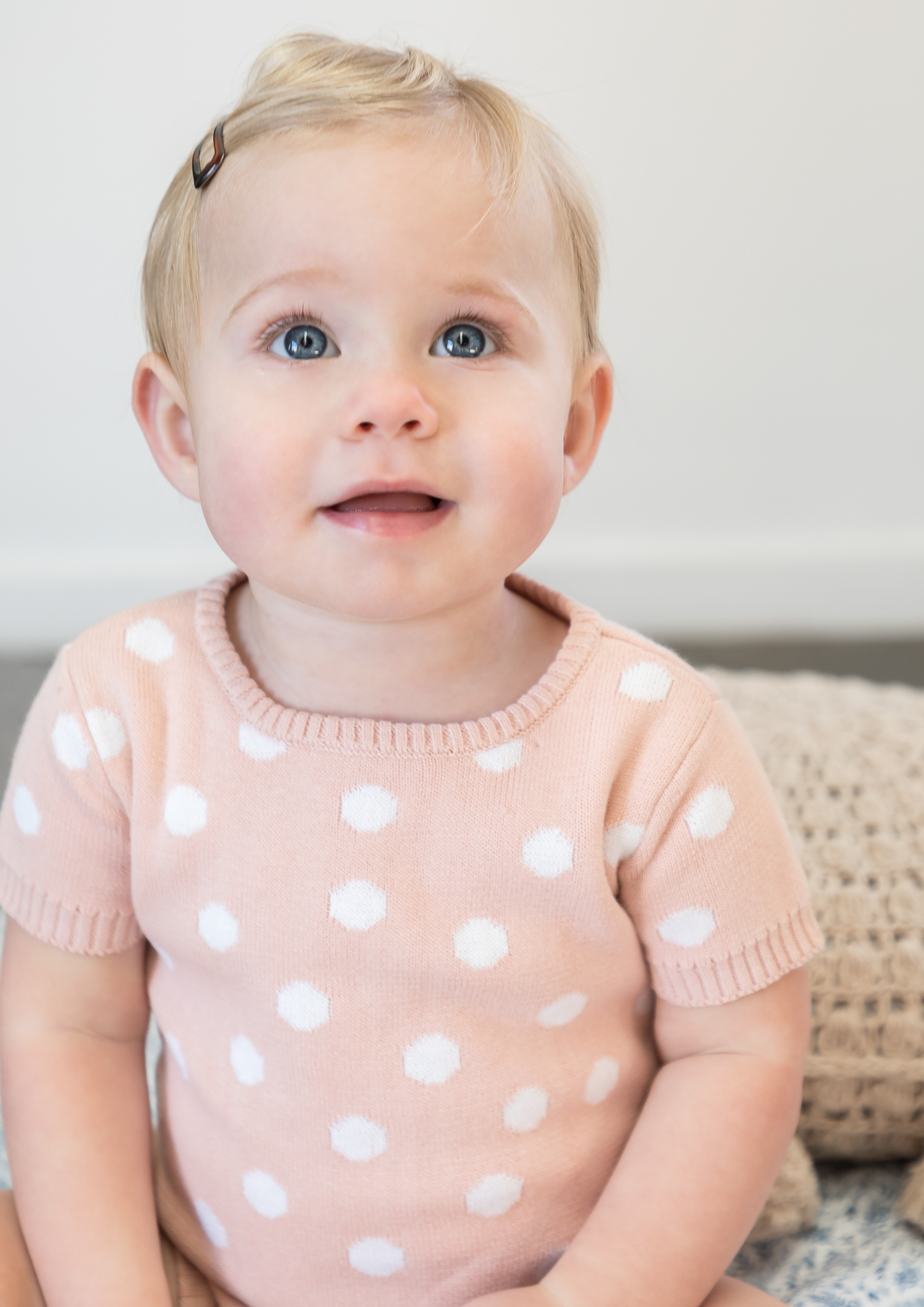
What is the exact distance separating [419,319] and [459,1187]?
45 centimetres

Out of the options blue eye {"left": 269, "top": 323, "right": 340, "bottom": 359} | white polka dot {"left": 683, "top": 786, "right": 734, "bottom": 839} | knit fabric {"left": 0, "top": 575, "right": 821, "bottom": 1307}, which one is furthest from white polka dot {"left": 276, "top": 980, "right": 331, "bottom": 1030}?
blue eye {"left": 269, "top": 323, "right": 340, "bottom": 359}

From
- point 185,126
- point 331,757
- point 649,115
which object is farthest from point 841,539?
point 331,757

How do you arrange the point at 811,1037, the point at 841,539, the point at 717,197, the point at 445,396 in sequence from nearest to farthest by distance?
the point at 445,396 < the point at 811,1037 < the point at 717,197 < the point at 841,539

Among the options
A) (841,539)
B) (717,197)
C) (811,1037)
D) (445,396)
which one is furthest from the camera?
(841,539)

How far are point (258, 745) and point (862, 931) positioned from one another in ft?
1.41

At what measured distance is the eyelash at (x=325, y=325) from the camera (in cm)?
60

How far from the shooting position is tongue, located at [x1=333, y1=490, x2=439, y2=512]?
0.60 meters

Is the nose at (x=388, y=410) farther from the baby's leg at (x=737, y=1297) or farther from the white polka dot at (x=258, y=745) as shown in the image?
the baby's leg at (x=737, y=1297)

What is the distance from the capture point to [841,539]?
167 cm

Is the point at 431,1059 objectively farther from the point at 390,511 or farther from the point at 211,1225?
the point at 390,511

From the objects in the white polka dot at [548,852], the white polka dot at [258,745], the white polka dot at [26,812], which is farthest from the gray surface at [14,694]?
the white polka dot at [548,852]

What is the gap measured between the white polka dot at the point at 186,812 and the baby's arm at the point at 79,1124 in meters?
0.11

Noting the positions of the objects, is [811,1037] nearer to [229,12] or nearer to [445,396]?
[445,396]

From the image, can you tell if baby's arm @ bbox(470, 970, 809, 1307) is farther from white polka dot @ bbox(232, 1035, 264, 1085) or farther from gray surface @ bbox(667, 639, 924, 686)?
gray surface @ bbox(667, 639, 924, 686)
